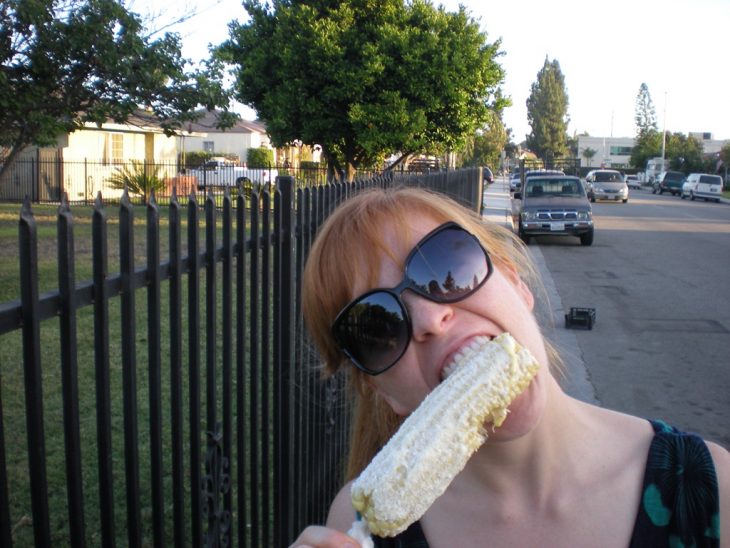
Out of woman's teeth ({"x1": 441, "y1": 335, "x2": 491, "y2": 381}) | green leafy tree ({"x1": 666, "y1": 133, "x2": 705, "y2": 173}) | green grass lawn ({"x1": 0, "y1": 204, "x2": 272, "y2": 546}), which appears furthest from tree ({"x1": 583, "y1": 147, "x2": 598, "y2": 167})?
woman's teeth ({"x1": 441, "y1": 335, "x2": 491, "y2": 381})

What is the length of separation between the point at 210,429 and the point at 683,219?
1149 inches

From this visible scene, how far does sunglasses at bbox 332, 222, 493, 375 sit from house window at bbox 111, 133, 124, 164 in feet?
105

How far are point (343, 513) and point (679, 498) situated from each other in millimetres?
750

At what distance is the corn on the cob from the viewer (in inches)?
53.5

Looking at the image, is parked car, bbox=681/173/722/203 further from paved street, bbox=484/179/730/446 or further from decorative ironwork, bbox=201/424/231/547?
decorative ironwork, bbox=201/424/231/547

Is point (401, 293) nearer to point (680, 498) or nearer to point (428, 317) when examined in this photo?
point (428, 317)

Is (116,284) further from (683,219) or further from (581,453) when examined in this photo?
(683,219)

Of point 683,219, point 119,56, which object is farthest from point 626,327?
point 683,219

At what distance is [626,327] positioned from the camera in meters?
9.98

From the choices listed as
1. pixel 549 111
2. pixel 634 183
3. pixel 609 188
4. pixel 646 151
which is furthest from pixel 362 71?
pixel 549 111

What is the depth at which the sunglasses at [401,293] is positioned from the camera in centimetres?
158

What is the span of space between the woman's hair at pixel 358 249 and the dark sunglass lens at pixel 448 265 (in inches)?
2.6

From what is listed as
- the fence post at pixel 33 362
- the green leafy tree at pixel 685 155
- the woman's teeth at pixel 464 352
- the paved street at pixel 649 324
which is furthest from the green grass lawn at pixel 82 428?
the green leafy tree at pixel 685 155

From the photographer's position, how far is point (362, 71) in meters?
13.3
